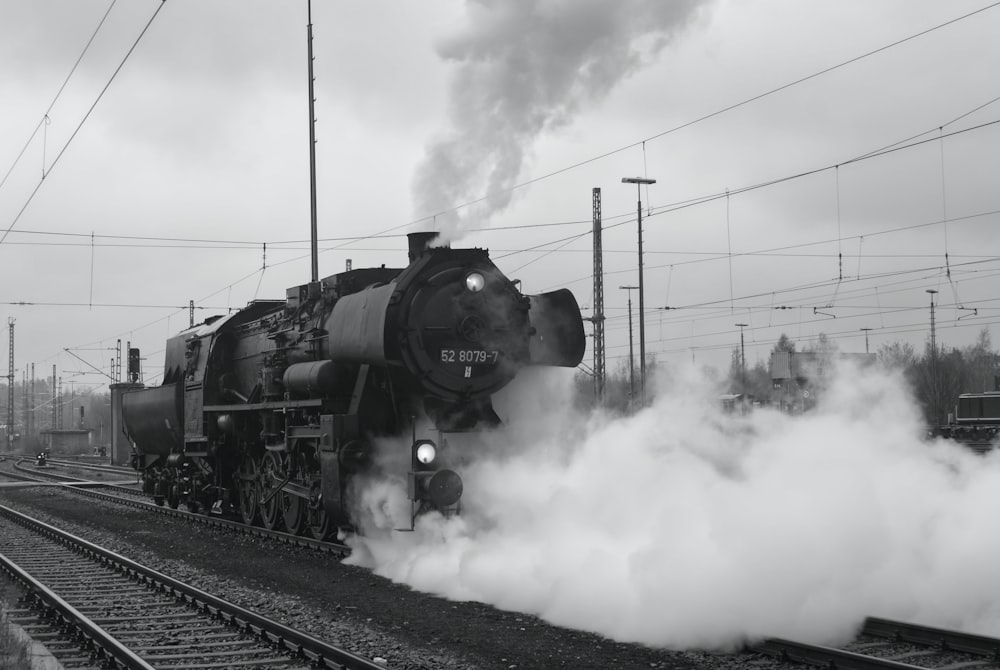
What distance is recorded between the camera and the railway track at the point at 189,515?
14008 mm

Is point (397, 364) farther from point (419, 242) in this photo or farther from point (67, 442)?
point (67, 442)

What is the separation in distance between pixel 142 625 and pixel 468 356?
466 cm

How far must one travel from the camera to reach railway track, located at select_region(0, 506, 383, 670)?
317 inches

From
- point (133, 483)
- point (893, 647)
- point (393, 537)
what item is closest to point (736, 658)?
point (893, 647)

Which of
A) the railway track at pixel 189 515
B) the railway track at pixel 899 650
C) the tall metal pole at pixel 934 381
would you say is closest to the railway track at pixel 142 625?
the railway track at pixel 189 515

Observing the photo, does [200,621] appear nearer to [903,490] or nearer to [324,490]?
[324,490]

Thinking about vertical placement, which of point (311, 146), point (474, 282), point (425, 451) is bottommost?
point (425, 451)

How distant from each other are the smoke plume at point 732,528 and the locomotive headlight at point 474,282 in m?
2.02

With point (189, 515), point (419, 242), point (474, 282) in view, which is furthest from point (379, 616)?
point (189, 515)

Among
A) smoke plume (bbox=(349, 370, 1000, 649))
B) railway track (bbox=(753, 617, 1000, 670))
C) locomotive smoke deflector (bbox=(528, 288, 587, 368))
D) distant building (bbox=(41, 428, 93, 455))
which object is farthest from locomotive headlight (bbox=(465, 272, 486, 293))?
distant building (bbox=(41, 428, 93, 455))

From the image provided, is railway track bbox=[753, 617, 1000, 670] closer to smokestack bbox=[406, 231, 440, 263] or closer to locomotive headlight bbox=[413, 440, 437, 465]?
locomotive headlight bbox=[413, 440, 437, 465]

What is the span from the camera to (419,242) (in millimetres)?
12766

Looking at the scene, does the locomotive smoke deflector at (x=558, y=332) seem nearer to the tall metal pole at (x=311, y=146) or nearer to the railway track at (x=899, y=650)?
the railway track at (x=899, y=650)

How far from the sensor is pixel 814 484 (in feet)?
29.3
